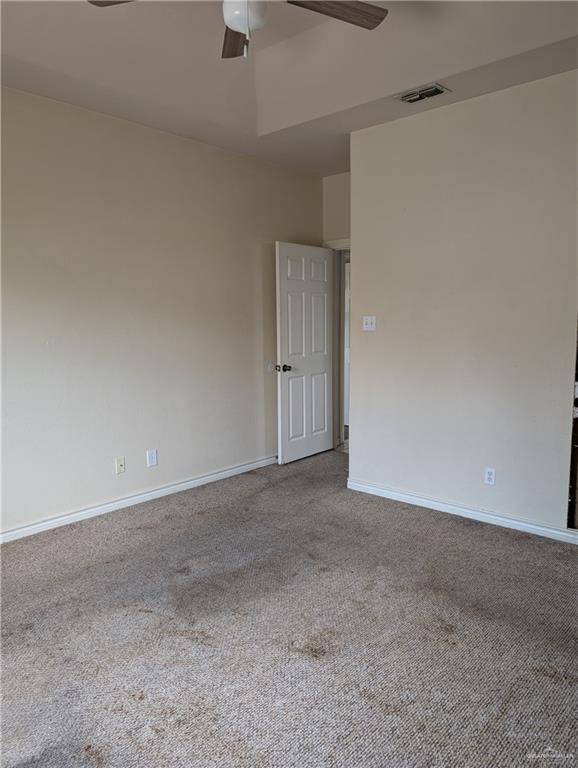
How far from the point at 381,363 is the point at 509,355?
0.95 metres

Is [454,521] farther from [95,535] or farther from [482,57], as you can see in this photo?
[482,57]

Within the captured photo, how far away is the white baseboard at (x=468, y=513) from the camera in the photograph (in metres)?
3.21

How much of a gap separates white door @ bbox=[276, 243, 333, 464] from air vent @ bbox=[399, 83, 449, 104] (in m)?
1.67

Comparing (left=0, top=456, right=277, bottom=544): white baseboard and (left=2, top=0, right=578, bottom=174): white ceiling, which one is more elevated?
(left=2, top=0, right=578, bottom=174): white ceiling

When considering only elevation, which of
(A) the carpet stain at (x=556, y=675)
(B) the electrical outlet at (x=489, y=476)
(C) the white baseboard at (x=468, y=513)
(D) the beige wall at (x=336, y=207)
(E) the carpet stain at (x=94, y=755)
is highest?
(D) the beige wall at (x=336, y=207)

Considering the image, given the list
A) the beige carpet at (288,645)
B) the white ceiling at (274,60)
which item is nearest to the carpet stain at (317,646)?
the beige carpet at (288,645)

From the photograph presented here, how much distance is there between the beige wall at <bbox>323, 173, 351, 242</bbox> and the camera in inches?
199

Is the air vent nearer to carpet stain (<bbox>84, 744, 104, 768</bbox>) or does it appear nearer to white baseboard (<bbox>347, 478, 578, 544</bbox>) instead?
white baseboard (<bbox>347, 478, 578, 544</bbox>)

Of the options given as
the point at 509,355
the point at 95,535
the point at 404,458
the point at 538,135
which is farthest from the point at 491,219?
the point at 95,535

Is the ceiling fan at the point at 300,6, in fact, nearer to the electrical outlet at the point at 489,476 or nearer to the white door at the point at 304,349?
the white door at the point at 304,349

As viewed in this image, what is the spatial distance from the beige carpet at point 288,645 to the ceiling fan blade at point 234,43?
2.65 m

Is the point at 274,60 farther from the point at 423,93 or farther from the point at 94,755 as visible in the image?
the point at 94,755

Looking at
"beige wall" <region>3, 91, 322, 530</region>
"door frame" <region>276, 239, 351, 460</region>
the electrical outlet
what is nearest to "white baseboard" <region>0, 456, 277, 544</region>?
"beige wall" <region>3, 91, 322, 530</region>

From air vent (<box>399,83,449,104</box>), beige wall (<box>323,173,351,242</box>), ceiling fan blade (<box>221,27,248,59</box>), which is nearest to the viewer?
ceiling fan blade (<box>221,27,248,59</box>)
